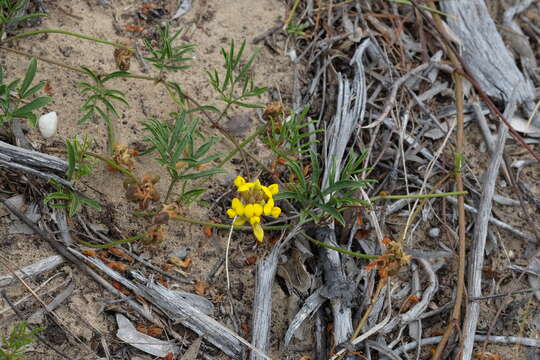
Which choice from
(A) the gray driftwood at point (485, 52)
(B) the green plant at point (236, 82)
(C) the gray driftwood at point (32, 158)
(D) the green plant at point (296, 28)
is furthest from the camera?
(A) the gray driftwood at point (485, 52)

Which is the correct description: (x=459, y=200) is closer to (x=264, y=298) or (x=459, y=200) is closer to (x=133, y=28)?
(x=264, y=298)

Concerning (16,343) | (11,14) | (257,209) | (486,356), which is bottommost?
(486,356)

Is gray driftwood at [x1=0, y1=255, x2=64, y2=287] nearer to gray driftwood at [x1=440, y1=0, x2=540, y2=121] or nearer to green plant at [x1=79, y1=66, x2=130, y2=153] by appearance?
green plant at [x1=79, y1=66, x2=130, y2=153]

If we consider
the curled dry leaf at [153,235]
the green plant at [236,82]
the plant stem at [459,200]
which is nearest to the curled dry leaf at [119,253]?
the curled dry leaf at [153,235]

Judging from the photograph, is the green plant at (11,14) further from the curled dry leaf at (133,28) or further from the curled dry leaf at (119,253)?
the curled dry leaf at (119,253)

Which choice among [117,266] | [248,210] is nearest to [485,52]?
[248,210]

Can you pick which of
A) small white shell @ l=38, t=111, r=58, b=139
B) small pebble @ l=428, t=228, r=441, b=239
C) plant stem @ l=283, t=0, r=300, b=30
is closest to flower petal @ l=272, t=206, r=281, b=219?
small pebble @ l=428, t=228, r=441, b=239
